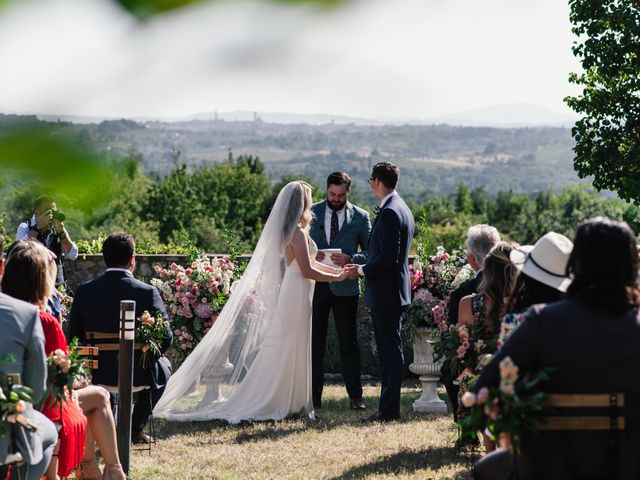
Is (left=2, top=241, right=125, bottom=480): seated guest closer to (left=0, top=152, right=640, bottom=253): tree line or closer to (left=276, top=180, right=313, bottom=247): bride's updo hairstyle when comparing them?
(left=276, top=180, right=313, bottom=247): bride's updo hairstyle

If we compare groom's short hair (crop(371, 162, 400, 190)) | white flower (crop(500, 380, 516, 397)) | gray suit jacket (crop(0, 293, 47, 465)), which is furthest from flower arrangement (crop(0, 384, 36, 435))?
groom's short hair (crop(371, 162, 400, 190))

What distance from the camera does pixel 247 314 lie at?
8.16 metres

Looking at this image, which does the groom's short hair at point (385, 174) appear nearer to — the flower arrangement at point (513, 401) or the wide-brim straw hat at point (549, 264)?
the wide-brim straw hat at point (549, 264)

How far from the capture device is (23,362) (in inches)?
156

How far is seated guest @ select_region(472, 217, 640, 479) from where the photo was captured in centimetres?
→ 324

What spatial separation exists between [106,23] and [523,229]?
44.8m

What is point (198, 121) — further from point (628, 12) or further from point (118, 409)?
point (118, 409)

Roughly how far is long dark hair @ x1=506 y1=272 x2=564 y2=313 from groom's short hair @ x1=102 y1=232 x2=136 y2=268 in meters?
2.81

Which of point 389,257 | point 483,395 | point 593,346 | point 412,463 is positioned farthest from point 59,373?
point 389,257

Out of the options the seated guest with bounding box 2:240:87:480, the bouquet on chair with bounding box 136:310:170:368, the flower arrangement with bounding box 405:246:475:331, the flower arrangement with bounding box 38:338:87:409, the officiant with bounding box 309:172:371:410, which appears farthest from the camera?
the flower arrangement with bounding box 405:246:475:331

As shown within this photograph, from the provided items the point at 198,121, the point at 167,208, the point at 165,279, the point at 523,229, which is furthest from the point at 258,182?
the point at 198,121

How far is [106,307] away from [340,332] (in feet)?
8.59

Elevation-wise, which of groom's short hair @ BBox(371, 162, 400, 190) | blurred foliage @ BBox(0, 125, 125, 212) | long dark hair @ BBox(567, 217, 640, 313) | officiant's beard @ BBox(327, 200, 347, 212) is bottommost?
officiant's beard @ BBox(327, 200, 347, 212)

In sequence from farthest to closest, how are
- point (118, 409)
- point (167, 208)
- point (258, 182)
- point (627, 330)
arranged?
point (258, 182), point (167, 208), point (118, 409), point (627, 330)
